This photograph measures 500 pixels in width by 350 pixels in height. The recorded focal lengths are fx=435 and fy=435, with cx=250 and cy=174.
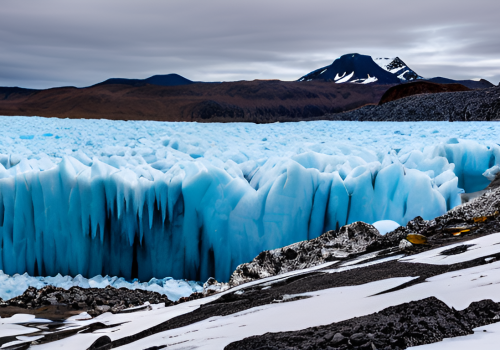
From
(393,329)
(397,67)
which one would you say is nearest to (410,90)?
(397,67)

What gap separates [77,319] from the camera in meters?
2.67

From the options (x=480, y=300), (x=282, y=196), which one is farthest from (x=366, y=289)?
(x=282, y=196)

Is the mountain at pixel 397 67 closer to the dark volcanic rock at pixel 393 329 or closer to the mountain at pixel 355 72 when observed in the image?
the mountain at pixel 355 72

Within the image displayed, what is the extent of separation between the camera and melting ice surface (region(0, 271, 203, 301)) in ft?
12.8

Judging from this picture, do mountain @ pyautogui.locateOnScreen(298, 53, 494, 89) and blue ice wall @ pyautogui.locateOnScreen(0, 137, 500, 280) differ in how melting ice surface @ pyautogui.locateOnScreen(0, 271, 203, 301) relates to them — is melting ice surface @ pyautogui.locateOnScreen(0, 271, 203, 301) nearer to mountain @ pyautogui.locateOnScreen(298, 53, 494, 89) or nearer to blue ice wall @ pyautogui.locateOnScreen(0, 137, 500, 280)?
blue ice wall @ pyautogui.locateOnScreen(0, 137, 500, 280)

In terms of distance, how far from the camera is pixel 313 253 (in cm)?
310

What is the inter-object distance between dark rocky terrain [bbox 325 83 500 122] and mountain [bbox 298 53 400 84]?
34.0 meters

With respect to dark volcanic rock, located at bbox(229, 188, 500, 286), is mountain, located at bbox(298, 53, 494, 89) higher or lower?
higher

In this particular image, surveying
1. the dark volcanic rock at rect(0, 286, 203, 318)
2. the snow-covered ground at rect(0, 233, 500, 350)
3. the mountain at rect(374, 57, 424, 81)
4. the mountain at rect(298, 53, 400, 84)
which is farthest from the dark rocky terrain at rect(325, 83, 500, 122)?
the mountain at rect(374, 57, 424, 81)

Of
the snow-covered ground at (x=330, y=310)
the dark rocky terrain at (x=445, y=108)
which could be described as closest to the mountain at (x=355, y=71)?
the dark rocky terrain at (x=445, y=108)

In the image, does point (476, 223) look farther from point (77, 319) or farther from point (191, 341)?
point (77, 319)

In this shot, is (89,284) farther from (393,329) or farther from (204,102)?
(204,102)

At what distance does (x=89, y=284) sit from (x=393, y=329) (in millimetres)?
3525

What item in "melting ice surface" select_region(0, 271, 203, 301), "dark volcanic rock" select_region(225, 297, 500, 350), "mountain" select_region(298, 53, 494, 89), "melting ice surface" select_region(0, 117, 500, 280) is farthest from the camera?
"mountain" select_region(298, 53, 494, 89)
